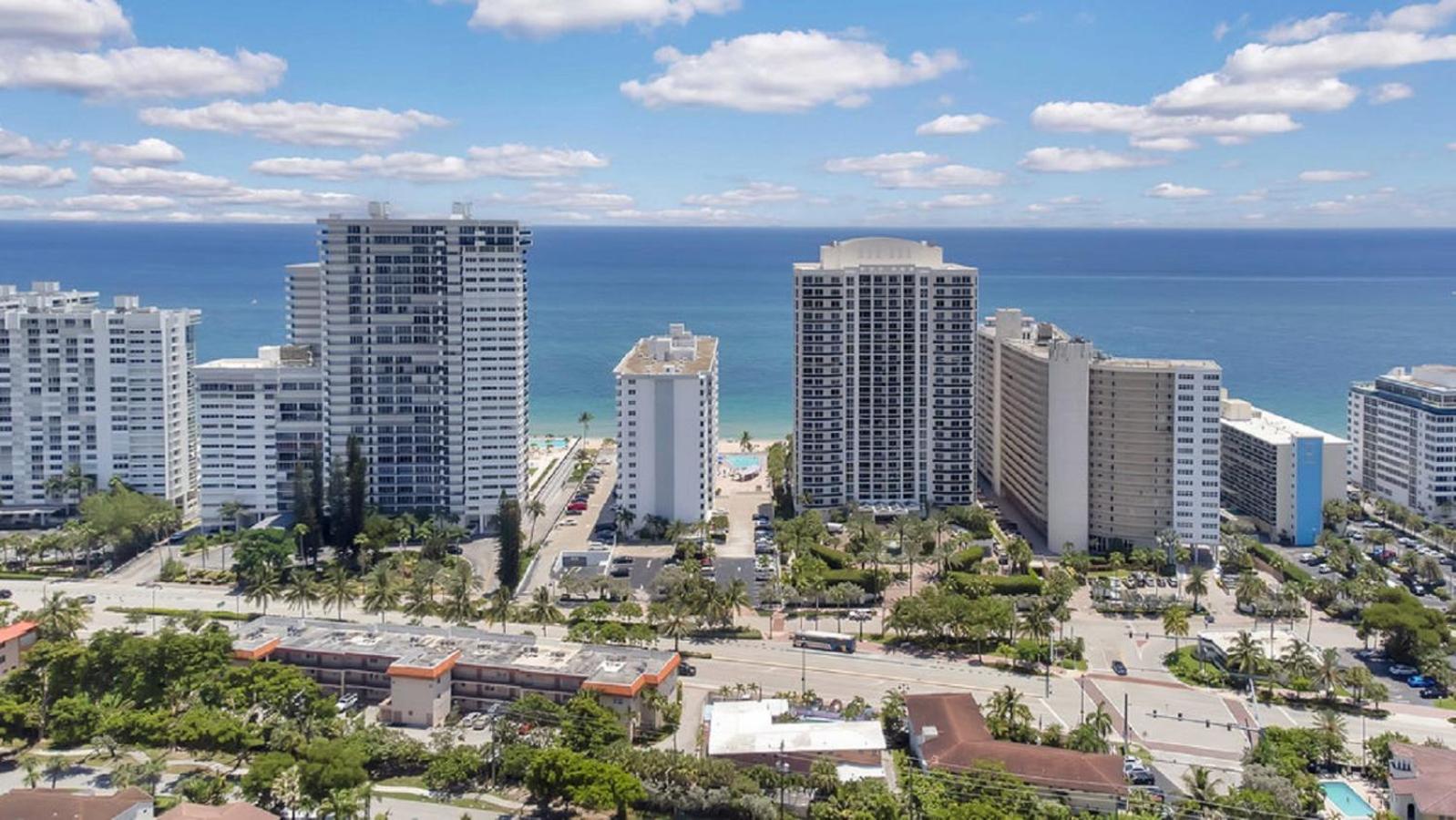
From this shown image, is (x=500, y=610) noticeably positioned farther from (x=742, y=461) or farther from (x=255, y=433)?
(x=742, y=461)

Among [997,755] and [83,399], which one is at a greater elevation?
[83,399]

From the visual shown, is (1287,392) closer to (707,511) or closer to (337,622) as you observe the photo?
(707,511)

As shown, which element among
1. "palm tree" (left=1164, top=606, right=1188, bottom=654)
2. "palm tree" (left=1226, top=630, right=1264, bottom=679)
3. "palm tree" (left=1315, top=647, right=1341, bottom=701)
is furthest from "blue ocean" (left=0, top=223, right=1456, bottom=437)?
"palm tree" (left=1315, top=647, right=1341, bottom=701)

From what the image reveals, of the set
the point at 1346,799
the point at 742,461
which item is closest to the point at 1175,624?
the point at 1346,799

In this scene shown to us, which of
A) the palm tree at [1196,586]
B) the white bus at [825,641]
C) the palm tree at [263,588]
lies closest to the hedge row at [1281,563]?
the palm tree at [1196,586]

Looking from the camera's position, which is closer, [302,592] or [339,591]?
[302,592]

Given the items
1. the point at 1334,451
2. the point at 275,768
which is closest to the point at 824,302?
the point at 1334,451

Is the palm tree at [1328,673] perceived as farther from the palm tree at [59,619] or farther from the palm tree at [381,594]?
the palm tree at [59,619]
